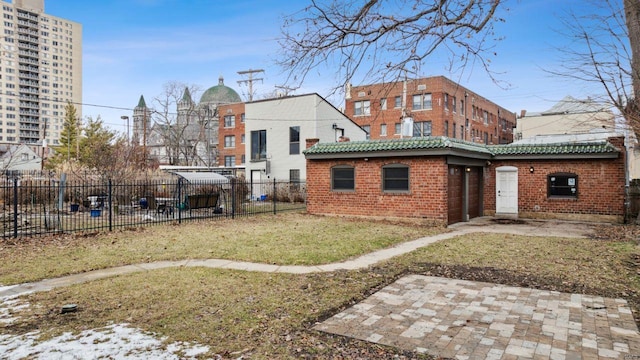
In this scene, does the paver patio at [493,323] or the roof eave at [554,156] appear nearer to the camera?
the paver patio at [493,323]

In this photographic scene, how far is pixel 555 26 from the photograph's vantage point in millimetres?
7590

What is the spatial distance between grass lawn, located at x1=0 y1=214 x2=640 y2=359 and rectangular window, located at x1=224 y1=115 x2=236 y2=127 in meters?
33.3

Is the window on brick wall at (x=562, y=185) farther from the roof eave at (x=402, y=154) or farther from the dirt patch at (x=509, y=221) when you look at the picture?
the roof eave at (x=402, y=154)

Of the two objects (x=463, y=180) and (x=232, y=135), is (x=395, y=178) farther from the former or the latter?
(x=232, y=135)

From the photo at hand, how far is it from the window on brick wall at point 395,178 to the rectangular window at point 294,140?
15094 mm

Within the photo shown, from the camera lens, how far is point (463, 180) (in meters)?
16.7

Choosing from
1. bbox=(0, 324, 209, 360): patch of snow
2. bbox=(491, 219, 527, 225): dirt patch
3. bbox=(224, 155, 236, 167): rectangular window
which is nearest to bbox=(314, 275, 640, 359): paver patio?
bbox=(0, 324, 209, 360): patch of snow

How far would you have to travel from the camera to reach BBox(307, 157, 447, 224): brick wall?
48.7 feet

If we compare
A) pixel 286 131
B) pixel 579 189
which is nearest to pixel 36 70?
pixel 286 131

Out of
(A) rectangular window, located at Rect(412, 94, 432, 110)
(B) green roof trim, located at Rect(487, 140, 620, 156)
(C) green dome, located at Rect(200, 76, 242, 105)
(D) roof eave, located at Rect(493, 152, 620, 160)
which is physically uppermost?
(C) green dome, located at Rect(200, 76, 242, 105)

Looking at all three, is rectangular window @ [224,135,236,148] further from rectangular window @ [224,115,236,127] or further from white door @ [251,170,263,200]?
white door @ [251,170,263,200]

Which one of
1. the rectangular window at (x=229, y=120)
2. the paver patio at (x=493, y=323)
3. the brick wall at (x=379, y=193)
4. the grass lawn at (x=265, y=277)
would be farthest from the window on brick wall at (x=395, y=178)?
the rectangular window at (x=229, y=120)

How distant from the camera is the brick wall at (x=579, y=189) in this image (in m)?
15.6

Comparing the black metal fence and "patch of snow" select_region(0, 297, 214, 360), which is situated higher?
the black metal fence
